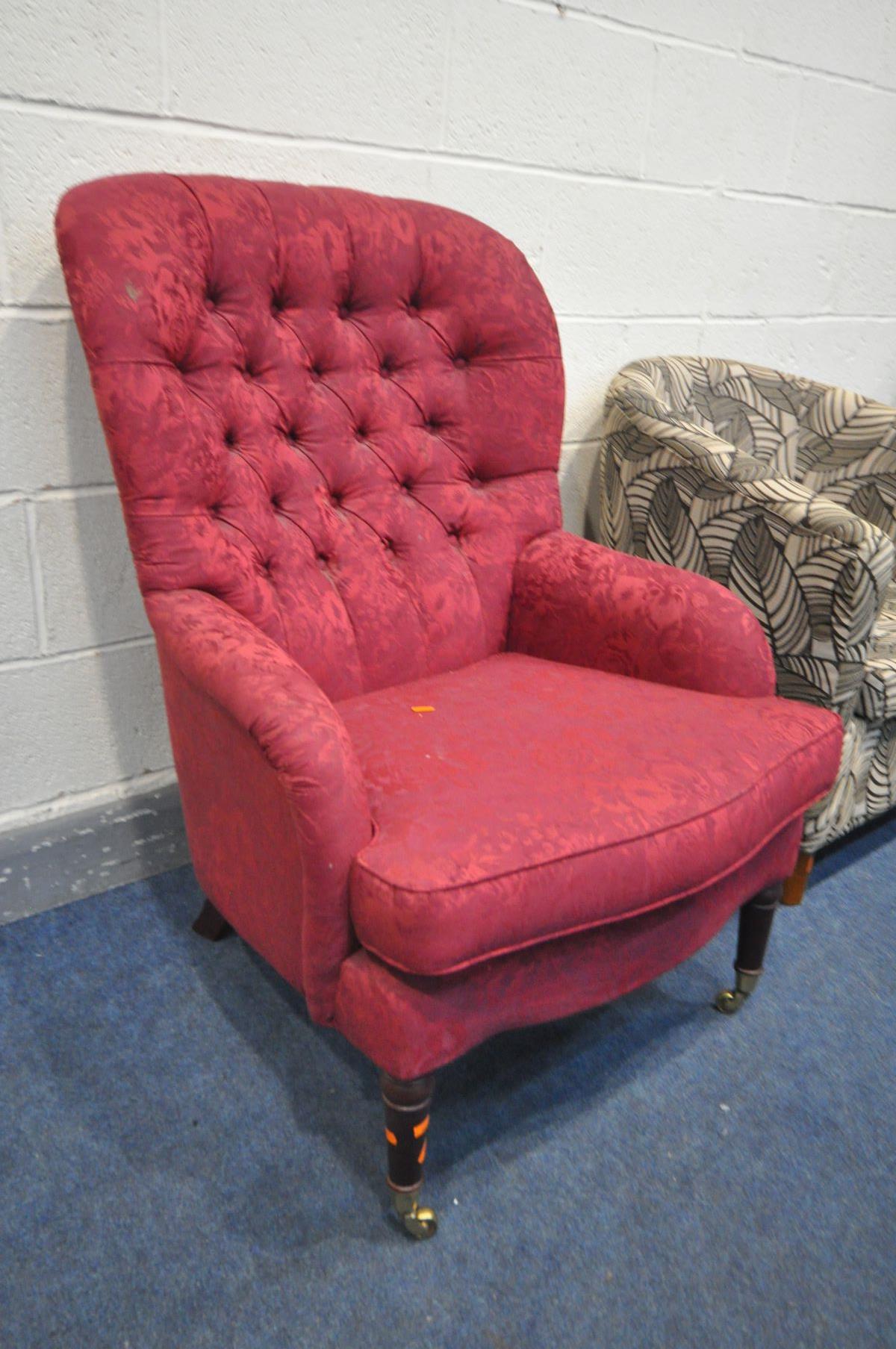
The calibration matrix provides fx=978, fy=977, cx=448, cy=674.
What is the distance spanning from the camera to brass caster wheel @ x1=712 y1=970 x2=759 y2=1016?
1.36 metres

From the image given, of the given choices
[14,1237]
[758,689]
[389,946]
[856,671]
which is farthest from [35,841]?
[856,671]

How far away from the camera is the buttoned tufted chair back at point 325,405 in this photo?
3.74ft

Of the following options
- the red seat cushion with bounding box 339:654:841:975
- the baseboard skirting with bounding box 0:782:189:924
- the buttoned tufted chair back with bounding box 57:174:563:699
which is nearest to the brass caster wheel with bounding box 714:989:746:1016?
the red seat cushion with bounding box 339:654:841:975

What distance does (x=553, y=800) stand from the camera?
39.1 inches

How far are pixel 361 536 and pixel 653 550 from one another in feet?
1.87

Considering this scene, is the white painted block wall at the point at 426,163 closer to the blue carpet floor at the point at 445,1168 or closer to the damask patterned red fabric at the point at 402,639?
the damask patterned red fabric at the point at 402,639

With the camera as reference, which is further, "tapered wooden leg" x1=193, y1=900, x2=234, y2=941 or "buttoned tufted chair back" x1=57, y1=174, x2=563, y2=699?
"tapered wooden leg" x1=193, y1=900, x2=234, y2=941

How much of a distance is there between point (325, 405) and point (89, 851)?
30.9 inches

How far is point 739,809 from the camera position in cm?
105

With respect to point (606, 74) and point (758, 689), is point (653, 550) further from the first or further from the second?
point (606, 74)

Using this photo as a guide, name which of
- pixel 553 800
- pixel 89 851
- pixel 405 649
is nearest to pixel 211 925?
pixel 89 851

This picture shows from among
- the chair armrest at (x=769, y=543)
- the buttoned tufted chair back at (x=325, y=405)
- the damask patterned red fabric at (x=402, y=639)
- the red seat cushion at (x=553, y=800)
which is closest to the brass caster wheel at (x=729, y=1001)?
the damask patterned red fabric at (x=402, y=639)

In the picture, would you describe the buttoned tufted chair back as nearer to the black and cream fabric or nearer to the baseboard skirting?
the black and cream fabric

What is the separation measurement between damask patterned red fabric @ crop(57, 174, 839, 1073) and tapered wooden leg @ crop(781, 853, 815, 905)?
380 millimetres
